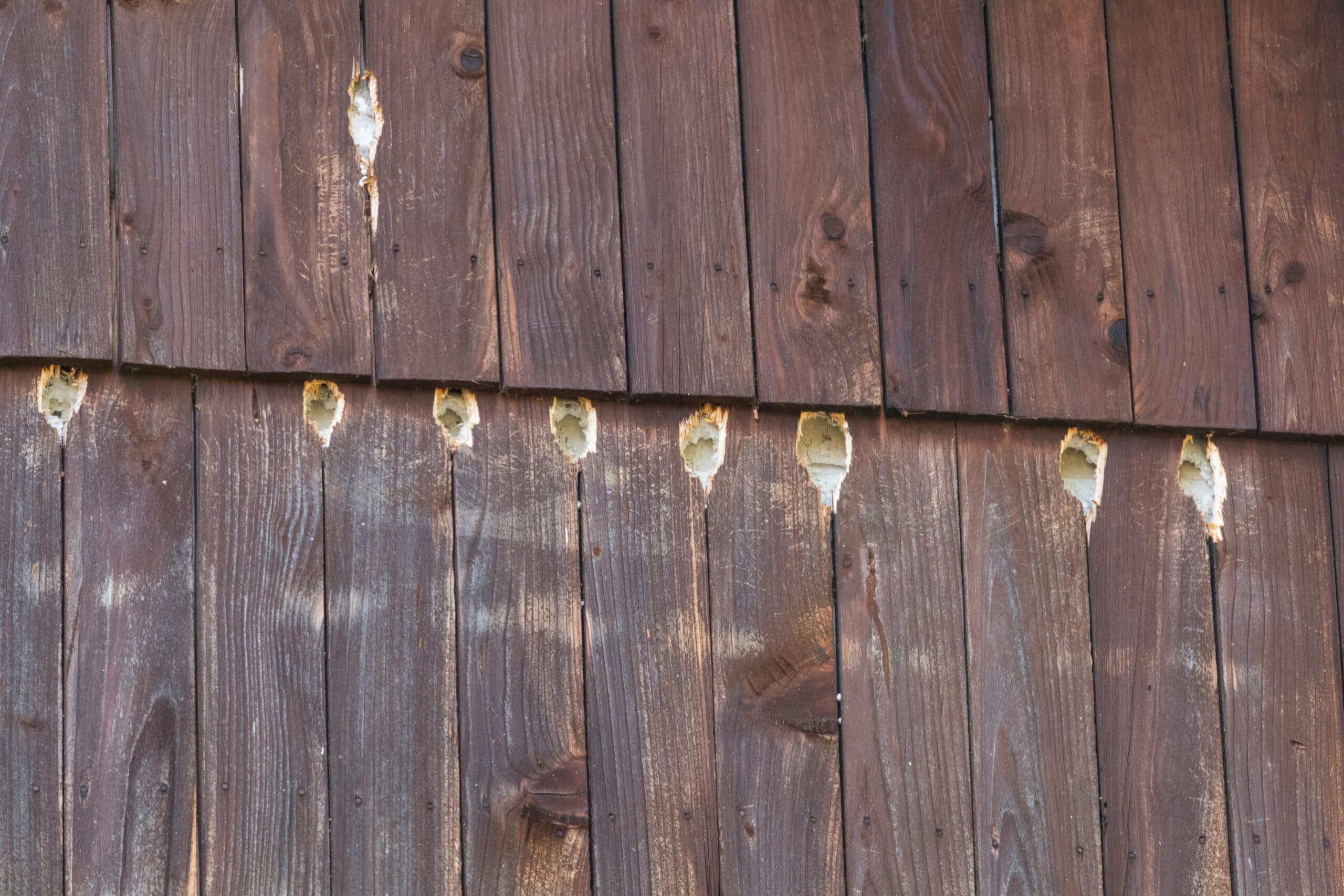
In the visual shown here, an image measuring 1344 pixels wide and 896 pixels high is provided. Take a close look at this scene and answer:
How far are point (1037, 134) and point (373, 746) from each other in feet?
4.93

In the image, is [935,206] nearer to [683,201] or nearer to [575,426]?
[683,201]

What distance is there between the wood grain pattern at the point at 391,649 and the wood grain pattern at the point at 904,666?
2.04 feet

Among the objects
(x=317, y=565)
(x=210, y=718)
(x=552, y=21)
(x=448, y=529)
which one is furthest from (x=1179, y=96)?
(x=210, y=718)

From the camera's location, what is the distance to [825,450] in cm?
282

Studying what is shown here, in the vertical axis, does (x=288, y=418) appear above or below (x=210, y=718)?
above

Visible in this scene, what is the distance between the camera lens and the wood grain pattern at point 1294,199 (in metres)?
2.97

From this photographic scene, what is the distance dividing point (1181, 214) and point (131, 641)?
6.07 feet

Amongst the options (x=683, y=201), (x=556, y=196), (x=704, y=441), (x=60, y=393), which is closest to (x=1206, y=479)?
(x=704, y=441)

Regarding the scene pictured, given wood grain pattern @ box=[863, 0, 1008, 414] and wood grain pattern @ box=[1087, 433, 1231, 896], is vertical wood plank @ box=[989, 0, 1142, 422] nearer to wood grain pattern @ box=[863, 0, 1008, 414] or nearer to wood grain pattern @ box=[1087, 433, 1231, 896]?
wood grain pattern @ box=[863, 0, 1008, 414]

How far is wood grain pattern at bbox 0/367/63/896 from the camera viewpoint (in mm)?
2420

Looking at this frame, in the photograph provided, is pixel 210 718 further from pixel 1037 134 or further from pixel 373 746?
pixel 1037 134

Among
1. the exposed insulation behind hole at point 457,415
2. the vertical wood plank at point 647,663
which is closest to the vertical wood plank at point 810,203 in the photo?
the vertical wood plank at point 647,663

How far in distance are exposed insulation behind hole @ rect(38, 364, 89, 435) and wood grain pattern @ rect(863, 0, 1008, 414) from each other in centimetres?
124

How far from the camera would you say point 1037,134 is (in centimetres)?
299
